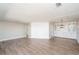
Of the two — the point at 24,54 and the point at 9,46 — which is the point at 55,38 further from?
the point at 9,46

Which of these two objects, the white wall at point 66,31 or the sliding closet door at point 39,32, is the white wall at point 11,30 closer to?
the sliding closet door at point 39,32

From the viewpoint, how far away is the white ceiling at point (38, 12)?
1.56m

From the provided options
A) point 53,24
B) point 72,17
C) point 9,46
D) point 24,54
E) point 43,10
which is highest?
point 43,10

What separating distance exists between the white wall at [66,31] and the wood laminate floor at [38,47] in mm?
92

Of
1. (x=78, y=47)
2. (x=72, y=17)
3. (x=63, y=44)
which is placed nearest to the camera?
(x=72, y=17)

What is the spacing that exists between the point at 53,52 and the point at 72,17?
662 mm

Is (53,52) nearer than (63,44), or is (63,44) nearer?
(53,52)

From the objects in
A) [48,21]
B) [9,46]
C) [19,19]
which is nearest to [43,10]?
[48,21]

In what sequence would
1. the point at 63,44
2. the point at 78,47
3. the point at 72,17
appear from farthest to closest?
the point at 63,44 → the point at 78,47 → the point at 72,17

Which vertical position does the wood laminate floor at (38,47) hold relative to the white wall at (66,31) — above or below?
below

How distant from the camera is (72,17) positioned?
164 centimetres

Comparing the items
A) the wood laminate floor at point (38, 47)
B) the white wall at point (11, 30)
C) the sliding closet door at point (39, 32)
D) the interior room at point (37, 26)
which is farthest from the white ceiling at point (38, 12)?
the wood laminate floor at point (38, 47)

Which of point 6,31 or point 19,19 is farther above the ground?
point 19,19

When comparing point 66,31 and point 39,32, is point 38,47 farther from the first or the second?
point 66,31
